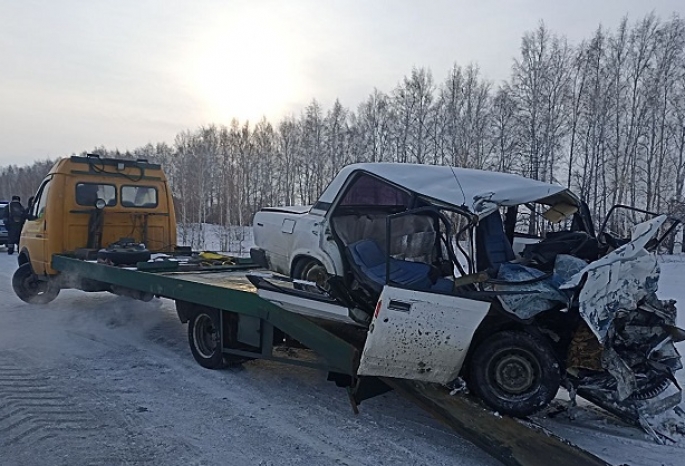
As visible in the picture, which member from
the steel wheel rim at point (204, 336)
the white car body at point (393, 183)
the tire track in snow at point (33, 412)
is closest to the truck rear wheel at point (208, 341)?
the steel wheel rim at point (204, 336)

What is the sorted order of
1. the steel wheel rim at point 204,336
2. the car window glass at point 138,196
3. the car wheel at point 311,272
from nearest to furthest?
the car wheel at point 311,272 → the steel wheel rim at point 204,336 → the car window glass at point 138,196

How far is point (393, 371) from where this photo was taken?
3.92 m

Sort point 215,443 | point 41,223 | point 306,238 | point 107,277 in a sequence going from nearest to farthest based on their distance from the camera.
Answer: point 215,443 → point 306,238 → point 107,277 → point 41,223


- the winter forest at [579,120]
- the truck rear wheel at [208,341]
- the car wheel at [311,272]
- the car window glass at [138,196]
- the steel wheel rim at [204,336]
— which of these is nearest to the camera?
the car wheel at [311,272]

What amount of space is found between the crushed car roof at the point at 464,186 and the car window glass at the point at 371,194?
106 millimetres

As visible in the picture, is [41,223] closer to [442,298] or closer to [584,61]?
[442,298]

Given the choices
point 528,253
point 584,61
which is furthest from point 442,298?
point 584,61

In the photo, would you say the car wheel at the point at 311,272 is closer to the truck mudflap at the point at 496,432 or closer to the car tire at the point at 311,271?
the car tire at the point at 311,271

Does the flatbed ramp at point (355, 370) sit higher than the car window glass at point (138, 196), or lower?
lower

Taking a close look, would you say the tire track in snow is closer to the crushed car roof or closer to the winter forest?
the crushed car roof

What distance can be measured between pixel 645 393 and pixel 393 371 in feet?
5.89

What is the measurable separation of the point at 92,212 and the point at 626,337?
7725 millimetres

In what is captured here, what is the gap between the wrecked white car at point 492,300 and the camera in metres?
3.68

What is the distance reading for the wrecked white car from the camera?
12.1 feet
